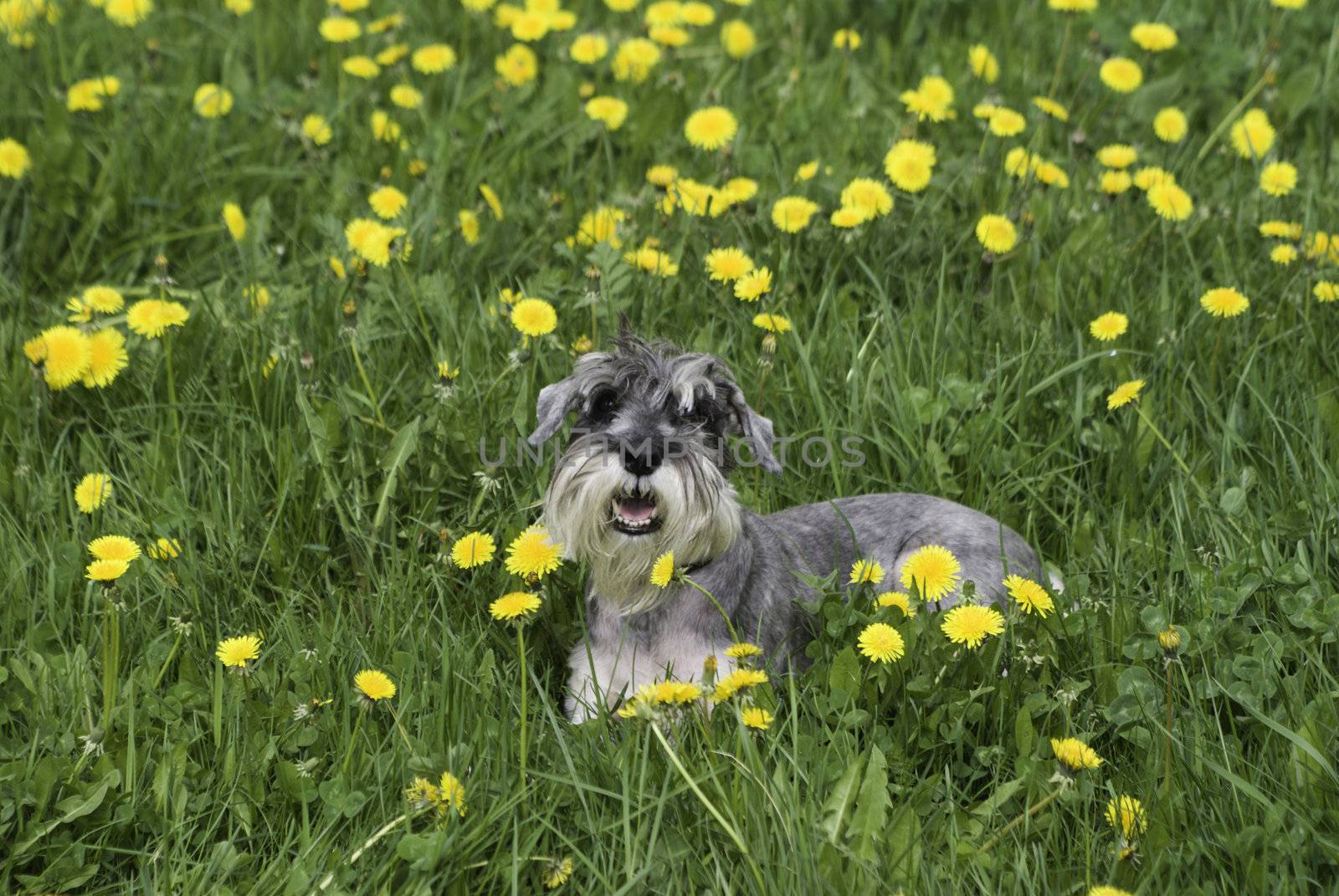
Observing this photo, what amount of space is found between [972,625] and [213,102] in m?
4.67

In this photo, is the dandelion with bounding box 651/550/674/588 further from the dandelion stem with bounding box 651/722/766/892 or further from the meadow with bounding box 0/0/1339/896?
the dandelion stem with bounding box 651/722/766/892

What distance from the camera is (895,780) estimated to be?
158 inches

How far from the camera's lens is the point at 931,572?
4.18 meters

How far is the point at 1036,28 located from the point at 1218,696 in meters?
4.62

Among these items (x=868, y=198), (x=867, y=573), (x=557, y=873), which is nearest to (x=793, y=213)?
(x=868, y=198)

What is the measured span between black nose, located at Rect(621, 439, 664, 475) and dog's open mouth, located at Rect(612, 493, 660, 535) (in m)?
0.11

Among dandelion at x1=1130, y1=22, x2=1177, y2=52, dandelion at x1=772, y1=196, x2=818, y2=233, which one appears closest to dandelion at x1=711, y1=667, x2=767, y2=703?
dandelion at x1=772, y1=196, x2=818, y2=233

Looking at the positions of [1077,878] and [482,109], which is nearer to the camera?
[1077,878]

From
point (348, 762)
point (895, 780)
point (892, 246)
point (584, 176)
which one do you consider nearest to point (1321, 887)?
point (895, 780)

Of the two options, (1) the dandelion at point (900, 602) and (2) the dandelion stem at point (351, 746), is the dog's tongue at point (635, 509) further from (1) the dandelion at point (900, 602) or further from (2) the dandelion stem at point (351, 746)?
(2) the dandelion stem at point (351, 746)

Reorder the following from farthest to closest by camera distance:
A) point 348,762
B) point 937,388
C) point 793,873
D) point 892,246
→ point 892,246 < point 937,388 < point 348,762 < point 793,873

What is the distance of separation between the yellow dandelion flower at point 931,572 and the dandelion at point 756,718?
68 cm

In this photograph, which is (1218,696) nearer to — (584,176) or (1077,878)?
(1077,878)

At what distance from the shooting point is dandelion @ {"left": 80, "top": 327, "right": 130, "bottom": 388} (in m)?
5.27
